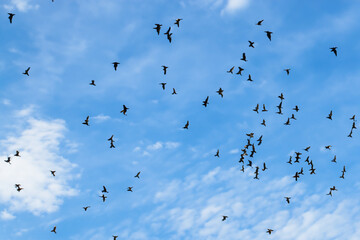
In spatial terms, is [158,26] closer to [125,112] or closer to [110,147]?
[125,112]

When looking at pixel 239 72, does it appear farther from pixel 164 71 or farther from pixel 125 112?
pixel 125 112

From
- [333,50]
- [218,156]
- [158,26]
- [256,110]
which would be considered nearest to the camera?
[158,26]

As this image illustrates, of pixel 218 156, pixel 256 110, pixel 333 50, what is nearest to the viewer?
pixel 333 50

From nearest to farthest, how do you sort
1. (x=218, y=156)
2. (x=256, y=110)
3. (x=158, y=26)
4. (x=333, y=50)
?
1. (x=158, y=26)
2. (x=333, y=50)
3. (x=256, y=110)
4. (x=218, y=156)

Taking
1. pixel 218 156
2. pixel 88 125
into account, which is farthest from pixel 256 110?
pixel 88 125

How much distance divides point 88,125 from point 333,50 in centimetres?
3206

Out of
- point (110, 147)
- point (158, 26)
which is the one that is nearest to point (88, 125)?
point (110, 147)

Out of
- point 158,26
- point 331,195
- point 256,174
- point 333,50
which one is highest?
point 158,26

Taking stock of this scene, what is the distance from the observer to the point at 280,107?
178 ft

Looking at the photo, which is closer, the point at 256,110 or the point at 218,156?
the point at 256,110

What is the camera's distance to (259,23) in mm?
46125

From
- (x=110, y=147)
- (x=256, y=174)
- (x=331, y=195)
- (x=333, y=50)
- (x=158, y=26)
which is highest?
(x=158, y=26)

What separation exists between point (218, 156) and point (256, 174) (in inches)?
238

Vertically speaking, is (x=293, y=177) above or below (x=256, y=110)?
below
